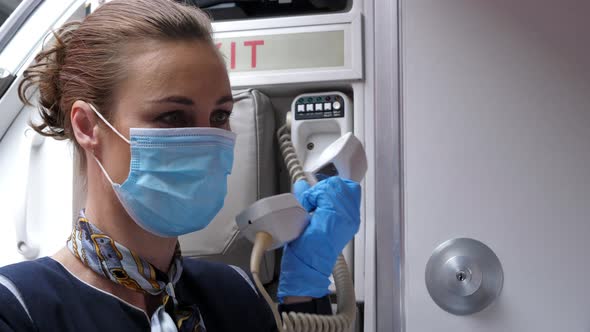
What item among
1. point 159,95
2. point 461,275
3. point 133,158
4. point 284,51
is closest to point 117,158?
point 133,158

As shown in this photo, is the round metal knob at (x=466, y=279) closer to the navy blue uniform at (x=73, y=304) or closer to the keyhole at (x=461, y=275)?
the keyhole at (x=461, y=275)

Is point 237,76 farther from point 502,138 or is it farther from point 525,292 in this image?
point 525,292

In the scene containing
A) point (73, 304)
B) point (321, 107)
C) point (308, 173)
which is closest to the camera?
point (73, 304)

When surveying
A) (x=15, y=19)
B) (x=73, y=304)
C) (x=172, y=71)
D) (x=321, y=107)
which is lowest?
(x=73, y=304)

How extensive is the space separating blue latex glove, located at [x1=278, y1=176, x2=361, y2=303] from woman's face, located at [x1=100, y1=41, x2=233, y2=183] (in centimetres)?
36

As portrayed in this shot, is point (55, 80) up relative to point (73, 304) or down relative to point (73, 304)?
up

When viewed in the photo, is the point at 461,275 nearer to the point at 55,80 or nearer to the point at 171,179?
the point at 171,179

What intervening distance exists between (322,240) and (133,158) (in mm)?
488

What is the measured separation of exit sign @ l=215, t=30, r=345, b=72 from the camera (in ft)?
6.39

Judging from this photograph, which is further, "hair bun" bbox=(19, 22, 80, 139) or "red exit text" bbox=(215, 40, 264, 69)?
"red exit text" bbox=(215, 40, 264, 69)

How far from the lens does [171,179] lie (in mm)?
1325

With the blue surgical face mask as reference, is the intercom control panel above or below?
above

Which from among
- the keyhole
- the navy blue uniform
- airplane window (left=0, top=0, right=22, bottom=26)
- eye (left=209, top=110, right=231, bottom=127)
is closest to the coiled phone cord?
the navy blue uniform

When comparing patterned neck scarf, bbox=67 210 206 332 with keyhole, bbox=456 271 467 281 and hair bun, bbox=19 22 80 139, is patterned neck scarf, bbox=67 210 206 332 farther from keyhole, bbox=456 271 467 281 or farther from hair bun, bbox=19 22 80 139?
keyhole, bbox=456 271 467 281
